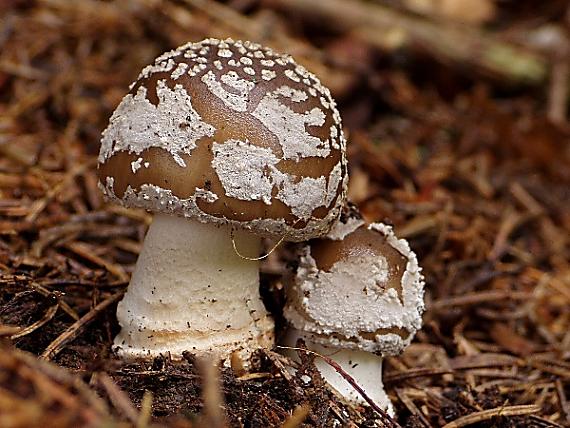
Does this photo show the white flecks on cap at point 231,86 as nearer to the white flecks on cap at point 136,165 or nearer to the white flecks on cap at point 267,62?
the white flecks on cap at point 267,62

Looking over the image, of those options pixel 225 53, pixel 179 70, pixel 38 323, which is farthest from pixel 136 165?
pixel 38 323

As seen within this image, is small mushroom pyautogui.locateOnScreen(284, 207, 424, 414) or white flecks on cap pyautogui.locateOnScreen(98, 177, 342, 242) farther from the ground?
white flecks on cap pyautogui.locateOnScreen(98, 177, 342, 242)

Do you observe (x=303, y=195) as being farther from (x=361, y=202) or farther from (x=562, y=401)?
(x=361, y=202)

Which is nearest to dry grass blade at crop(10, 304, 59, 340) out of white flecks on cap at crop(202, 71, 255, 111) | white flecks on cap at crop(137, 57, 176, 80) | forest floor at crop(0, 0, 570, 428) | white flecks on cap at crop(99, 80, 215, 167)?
forest floor at crop(0, 0, 570, 428)

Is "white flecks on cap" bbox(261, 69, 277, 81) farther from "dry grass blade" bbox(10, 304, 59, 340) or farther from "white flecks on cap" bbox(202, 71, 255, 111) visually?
"dry grass blade" bbox(10, 304, 59, 340)

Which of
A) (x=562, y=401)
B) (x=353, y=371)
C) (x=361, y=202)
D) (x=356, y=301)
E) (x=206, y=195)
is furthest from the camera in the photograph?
(x=361, y=202)
